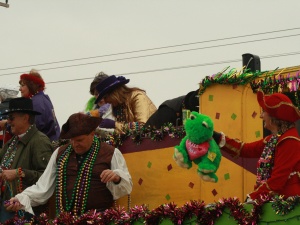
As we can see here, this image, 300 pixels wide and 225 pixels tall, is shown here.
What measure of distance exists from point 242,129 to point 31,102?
2.49 metres

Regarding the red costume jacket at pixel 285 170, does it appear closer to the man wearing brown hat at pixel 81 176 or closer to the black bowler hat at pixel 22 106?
the man wearing brown hat at pixel 81 176

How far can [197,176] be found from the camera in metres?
8.20

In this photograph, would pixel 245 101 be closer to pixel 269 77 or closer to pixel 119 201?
pixel 269 77

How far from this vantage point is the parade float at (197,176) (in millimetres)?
6586

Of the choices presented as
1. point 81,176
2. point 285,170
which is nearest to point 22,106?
point 81,176

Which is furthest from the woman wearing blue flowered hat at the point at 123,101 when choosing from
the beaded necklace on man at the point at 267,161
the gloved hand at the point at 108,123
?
the beaded necklace on man at the point at 267,161

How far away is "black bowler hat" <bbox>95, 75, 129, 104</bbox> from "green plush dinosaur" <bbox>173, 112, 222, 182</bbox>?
227 cm

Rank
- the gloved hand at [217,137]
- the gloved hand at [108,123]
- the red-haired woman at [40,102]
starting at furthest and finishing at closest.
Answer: the red-haired woman at [40,102] → the gloved hand at [108,123] → the gloved hand at [217,137]

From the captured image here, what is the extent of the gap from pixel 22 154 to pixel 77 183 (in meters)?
1.09

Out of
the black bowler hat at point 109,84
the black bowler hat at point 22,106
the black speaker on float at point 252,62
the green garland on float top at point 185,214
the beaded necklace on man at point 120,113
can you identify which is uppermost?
the black speaker on float at point 252,62

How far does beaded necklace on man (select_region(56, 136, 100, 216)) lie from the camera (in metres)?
7.85

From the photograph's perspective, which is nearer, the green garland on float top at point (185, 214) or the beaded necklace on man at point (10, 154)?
the green garland on float top at point (185, 214)

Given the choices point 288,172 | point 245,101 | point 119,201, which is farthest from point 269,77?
point 119,201

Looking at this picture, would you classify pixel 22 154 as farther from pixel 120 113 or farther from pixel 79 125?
pixel 120 113
